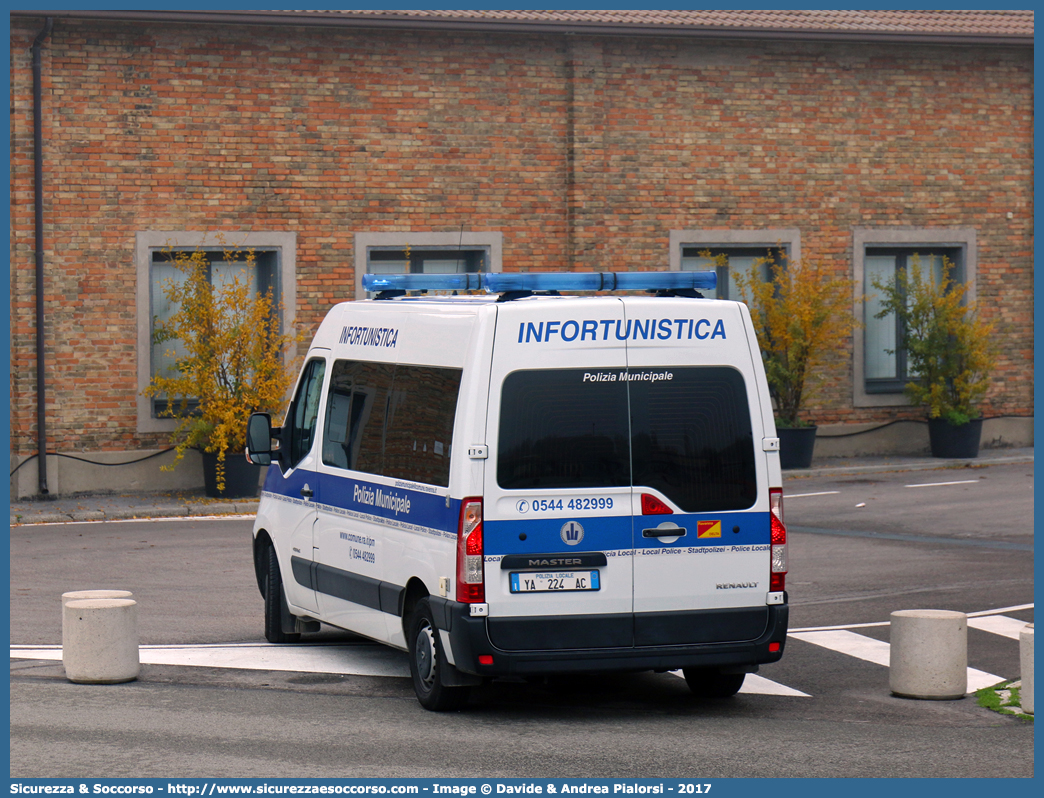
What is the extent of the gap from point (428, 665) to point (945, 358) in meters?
17.2

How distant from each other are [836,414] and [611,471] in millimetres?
16706

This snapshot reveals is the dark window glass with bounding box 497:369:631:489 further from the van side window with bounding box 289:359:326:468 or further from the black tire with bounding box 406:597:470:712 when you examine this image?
the van side window with bounding box 289:359:326:468

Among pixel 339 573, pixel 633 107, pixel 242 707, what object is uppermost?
pixel 633 107

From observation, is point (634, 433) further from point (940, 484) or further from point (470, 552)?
point (940, 484)

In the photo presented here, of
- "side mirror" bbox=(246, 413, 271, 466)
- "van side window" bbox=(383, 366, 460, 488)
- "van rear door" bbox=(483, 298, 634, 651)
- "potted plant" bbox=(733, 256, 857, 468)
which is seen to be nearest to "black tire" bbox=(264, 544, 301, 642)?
"side mirror" bbox=(246, 413, 271, 466)

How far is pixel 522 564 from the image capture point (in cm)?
799

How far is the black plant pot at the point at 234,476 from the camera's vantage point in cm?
1967

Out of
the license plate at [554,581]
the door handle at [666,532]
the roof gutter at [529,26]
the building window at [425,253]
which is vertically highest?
the roof gutter at [529,26]

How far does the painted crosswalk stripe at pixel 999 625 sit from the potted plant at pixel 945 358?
40.5 ft

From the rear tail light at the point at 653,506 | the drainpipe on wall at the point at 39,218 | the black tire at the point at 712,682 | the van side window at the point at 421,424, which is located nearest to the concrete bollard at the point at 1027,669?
the black tire at the point at 712,682

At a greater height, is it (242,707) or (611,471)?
(611,471)

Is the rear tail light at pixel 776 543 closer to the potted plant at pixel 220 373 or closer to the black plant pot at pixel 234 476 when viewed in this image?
the potted plant at pixel 220 373

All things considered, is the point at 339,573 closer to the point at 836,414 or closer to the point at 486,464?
the point at 486,464

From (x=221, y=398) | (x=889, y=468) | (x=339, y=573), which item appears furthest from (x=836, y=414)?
(x=339, y=573)
